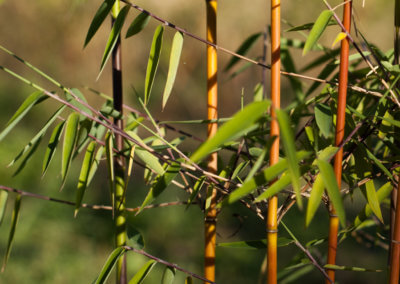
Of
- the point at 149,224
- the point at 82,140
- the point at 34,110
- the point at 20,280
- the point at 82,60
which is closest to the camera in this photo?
the point at 82,140

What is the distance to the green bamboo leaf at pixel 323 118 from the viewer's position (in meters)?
0.63

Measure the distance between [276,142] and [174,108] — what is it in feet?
7.94

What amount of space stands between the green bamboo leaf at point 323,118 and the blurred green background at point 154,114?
14.4 inches

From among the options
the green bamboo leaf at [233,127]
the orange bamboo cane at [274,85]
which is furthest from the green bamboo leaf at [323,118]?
the green bamboo leaf at [233,127]

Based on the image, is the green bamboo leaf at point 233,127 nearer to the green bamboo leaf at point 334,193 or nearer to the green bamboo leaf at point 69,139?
the green bamboo leaf at point 334,193

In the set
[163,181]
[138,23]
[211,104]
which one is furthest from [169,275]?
[138,23]

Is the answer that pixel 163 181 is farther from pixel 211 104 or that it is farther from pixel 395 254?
pixel 395 254

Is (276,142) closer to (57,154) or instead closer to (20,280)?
(20,280)

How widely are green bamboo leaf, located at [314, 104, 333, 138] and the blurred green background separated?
0.37m

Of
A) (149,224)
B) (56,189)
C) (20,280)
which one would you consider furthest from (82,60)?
Result: (20,280)

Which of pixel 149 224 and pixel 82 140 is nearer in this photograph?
pixel 82 140

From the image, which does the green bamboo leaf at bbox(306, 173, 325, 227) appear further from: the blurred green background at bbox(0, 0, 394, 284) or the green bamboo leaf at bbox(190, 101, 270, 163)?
the blurred green background at bbox(0, 0, 394, 284)

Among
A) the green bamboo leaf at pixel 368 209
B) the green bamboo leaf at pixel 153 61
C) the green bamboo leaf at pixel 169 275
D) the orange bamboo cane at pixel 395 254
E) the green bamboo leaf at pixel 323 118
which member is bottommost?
the green bamboo leaf at pixel 169 275

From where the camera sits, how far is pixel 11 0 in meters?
3.30
